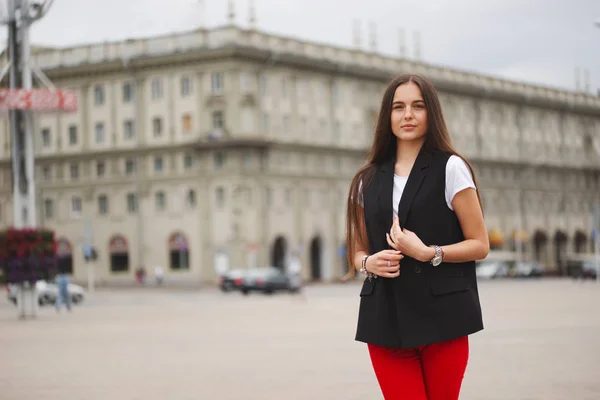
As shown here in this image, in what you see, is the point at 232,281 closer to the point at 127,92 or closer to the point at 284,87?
the point at 284,87

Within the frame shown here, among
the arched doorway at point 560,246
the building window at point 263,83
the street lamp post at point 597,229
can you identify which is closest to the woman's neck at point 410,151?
the street lamp post at point 597,229

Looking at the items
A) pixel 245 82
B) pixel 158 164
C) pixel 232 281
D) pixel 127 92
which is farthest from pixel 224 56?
pixel 232 281

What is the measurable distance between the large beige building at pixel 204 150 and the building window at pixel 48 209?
17cm

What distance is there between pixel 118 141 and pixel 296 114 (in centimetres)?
1284

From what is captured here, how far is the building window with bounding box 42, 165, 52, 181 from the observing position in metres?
90.9

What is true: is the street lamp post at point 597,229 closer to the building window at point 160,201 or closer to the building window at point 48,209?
the building window at point 160,201

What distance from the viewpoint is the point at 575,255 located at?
4434 inches

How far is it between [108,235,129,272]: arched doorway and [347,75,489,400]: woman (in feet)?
269

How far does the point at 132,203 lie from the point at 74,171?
591cm

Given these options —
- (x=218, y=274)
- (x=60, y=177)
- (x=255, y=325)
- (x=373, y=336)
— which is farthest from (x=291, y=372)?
(x=60, y=177)

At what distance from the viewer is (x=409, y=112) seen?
5.38m

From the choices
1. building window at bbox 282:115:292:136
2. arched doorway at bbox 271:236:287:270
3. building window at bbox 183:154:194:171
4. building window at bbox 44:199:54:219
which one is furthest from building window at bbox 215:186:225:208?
building window at bbox 44:199:54:219

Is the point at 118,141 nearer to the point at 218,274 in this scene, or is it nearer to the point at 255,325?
the point at 218,274

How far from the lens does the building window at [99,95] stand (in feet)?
289
